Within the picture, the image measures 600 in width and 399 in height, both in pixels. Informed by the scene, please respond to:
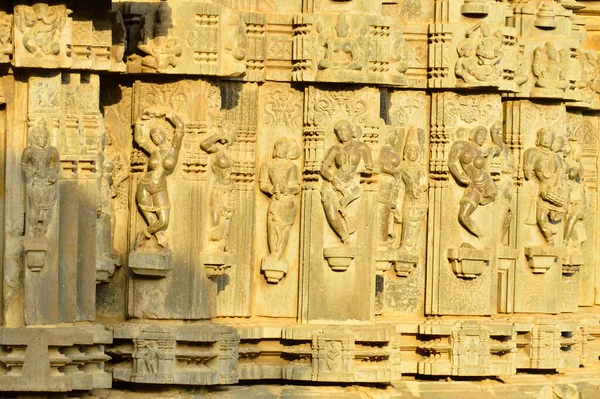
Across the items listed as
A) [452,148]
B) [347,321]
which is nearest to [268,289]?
[347,321]

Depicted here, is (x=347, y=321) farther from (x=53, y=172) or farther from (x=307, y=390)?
(x=53, y=172)

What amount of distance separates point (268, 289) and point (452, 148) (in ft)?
13.8

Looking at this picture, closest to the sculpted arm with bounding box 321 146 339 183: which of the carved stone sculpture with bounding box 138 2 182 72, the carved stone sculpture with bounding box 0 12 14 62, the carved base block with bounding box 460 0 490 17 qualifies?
the carved stone sculpture with bounding box 138 2 182 72

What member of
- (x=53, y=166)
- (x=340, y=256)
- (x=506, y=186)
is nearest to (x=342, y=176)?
(x=340, y=256)

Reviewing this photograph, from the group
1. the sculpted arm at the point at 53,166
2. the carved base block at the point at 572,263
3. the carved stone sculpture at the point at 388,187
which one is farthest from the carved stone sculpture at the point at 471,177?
the sculpted arm at the point at 53,166

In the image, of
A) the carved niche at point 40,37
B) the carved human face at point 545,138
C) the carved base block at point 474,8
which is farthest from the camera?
the carved human face at point 545,138

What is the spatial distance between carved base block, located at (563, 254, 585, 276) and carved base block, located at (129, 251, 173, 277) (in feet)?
32.7

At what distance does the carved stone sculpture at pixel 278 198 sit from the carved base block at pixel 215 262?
1.84 metres

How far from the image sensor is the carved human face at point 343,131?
40719mm

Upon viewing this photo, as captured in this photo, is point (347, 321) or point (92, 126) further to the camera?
point (347, 321)

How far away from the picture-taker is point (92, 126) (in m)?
36.6

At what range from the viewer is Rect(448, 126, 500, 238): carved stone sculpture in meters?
44.1

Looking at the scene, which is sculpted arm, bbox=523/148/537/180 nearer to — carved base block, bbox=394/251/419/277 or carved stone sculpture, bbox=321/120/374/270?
carved base block, bbox=394/251/419/277

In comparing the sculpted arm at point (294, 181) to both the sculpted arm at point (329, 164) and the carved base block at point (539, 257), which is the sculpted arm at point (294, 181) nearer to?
the sculpted arm at point (329, 164)
